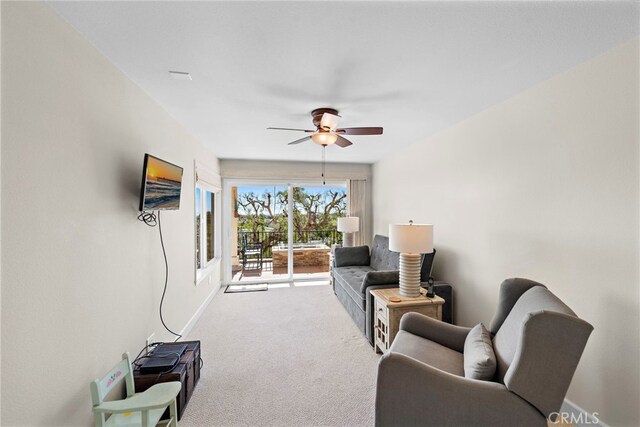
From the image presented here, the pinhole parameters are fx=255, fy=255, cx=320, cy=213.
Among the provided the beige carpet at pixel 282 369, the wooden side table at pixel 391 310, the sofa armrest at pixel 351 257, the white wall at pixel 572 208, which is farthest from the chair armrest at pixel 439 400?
the sofa armrest at pixel 351 257

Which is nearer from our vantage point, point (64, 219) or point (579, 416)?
point (64, 219)

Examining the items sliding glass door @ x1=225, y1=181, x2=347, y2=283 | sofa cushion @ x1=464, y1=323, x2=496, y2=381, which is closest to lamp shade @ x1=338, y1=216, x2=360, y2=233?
sliding glass door @ x1=225, y1=181, x2=347, y2=283

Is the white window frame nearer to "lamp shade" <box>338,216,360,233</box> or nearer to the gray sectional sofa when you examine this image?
the gray sectional sofa

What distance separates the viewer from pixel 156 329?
232 centimetres

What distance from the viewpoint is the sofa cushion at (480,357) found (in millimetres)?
1337

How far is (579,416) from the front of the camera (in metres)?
1.71

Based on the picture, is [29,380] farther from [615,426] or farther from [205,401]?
[615,426]

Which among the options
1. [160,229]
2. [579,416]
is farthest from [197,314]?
[579,416]

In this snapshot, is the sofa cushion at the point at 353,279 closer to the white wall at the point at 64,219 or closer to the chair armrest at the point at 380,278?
the chair armrest at the point at 380,278

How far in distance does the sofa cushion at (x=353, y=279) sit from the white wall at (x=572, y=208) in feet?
3.64

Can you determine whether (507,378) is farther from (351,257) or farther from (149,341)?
(351,257)

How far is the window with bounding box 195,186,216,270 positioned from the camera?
152 inches

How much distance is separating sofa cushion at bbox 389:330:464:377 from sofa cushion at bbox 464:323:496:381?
0.39ft

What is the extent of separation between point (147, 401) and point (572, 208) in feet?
9.99
